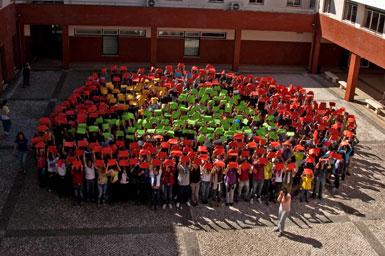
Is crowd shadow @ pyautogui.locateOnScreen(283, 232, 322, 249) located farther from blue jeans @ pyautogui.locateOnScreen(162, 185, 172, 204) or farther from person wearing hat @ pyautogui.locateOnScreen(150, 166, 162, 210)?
person wearing hat @ pyautogui.locateOnScreen(150, 166, 162, 210)

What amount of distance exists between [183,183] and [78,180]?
3.10 m

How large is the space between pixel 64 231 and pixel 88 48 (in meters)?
19.1

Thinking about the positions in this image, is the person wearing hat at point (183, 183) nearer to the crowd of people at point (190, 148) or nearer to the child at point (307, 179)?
the crowd of people at point (190, 148)

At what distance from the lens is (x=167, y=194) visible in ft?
47.7

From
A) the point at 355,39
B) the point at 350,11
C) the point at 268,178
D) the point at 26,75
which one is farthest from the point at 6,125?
the point at 350,11

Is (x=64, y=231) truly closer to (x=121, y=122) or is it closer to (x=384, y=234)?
(x=121, y=122)

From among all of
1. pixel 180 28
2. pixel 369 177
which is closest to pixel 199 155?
pixel 369 177

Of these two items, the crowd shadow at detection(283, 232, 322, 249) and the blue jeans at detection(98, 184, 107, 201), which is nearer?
the crowd shadow at detection(283, 232, 322, 249)

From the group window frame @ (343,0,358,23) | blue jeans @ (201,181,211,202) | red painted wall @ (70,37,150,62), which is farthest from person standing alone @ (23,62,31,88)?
window frame @ (343,0,358,23)

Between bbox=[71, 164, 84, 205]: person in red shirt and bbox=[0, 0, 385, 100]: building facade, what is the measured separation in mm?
13297

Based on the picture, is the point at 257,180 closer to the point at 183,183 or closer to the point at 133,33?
the point at 183,183

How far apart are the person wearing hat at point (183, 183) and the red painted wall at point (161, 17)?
16290mm

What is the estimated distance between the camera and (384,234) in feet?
45.8

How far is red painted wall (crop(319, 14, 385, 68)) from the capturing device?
74.4ft
